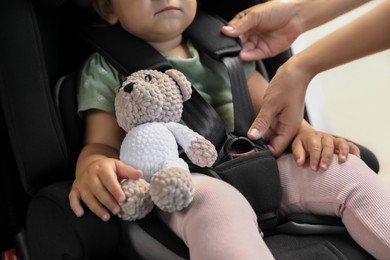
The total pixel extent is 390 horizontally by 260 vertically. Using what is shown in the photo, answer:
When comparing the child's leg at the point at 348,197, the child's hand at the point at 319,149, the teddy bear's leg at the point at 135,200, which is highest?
the teddy bear's leg at the point at 135,200

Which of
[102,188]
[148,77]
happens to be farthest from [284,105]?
[102,188]

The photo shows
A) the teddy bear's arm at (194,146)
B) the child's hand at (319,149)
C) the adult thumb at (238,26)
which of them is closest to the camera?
the teddy bear's arm at (194,146)

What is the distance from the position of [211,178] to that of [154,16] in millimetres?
350

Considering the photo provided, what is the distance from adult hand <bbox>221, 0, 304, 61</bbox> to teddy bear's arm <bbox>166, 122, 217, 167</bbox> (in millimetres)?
333

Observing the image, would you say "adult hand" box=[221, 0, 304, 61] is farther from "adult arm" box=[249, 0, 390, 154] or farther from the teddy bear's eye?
the teddy bear's eye

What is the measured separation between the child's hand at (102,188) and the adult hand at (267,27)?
0.44 metres

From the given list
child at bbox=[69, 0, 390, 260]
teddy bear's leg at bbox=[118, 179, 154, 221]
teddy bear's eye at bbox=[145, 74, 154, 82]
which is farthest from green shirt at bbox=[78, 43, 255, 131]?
teddy bear's leg at bbox=[118, 179, 154, 221]

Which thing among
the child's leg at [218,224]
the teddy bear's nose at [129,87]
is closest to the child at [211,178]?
the child's leg at [218,224]

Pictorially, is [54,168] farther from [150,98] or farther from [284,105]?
[284,105]

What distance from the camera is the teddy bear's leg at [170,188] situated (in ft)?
2.51

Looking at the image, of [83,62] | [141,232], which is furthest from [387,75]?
[141,232]

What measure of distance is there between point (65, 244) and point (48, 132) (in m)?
0.21

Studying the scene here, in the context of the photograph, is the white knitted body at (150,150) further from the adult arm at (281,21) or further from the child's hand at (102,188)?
the adult arm at (281,21)

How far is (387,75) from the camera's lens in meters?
2.18
